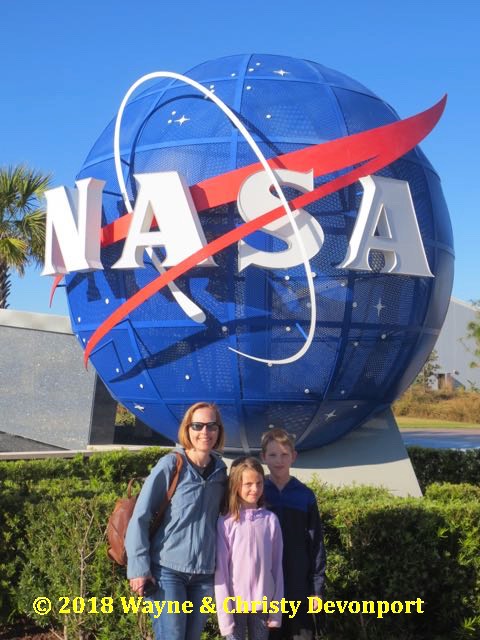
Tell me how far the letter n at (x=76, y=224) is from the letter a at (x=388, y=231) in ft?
8.60

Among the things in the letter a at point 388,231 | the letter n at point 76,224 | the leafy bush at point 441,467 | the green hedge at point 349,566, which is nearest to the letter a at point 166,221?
the letter n at point 76,224

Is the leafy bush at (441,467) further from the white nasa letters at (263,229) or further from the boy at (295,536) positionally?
the boy at (295,536)

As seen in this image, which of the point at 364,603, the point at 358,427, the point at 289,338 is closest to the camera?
the point at 364,603

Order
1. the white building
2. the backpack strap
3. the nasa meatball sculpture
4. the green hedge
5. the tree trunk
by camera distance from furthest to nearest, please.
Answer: the white building
the tree trunk
the nasa meatball sculpture
the green hedge
the backpack strap

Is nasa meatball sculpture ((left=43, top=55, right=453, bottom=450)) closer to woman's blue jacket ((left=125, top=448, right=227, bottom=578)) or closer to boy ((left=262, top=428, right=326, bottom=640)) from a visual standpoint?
boy ((left=262, top=428, right=326, bottom=640))

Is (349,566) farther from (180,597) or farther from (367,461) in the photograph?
(367,461)

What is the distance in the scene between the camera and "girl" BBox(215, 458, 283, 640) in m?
3.87

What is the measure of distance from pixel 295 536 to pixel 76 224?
530 cm

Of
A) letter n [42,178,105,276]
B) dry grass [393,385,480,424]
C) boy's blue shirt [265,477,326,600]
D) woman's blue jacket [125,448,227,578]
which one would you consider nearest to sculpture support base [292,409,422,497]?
letter n [42,178,105,276]

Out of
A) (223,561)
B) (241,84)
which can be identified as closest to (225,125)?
(241,84)

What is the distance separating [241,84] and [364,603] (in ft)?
18.4

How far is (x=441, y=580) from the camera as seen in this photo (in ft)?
18.7

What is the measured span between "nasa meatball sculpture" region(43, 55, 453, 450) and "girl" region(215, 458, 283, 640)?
388 centimetres

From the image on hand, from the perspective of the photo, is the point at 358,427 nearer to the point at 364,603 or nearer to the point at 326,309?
the point at 326,309
